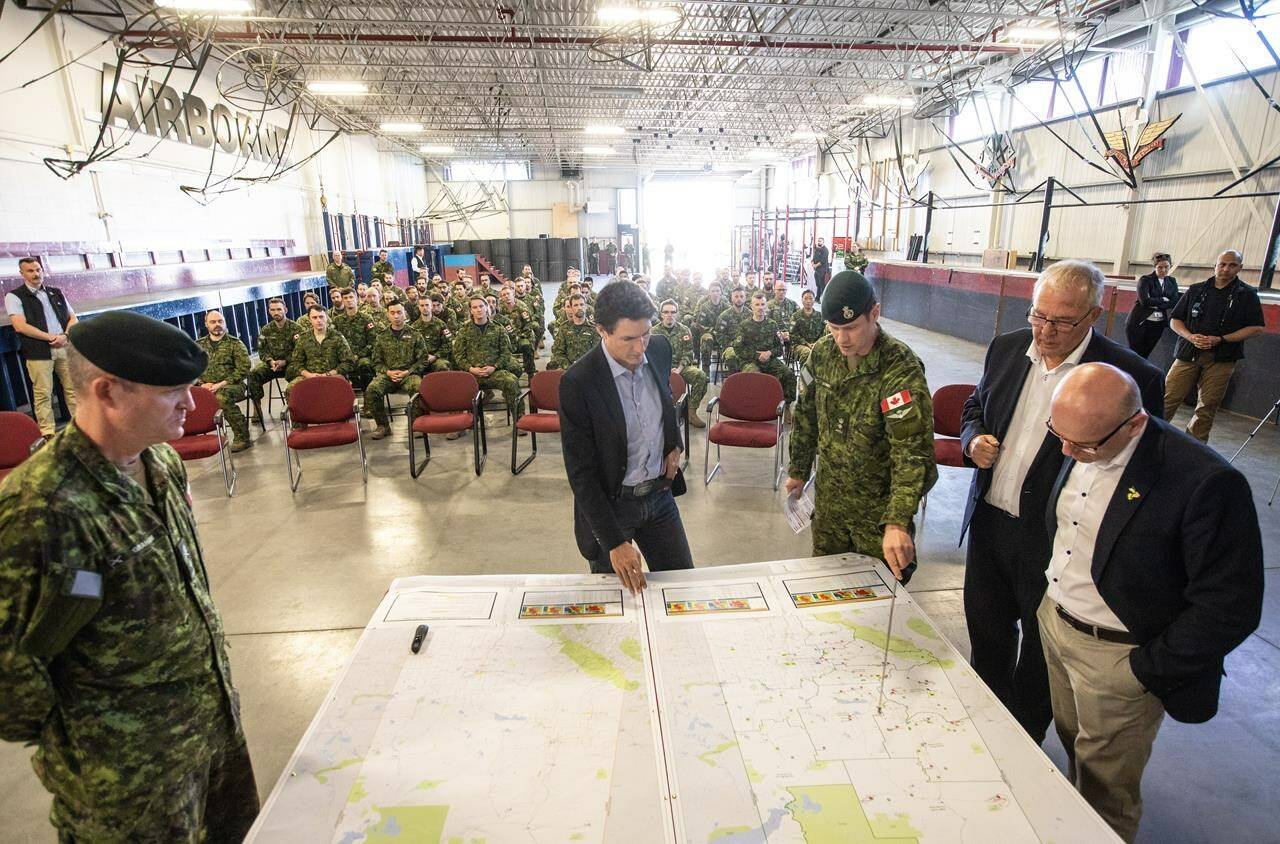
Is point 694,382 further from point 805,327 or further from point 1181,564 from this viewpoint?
point 1181,564

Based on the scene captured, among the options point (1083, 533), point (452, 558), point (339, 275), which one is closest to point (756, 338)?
point (452, 558)

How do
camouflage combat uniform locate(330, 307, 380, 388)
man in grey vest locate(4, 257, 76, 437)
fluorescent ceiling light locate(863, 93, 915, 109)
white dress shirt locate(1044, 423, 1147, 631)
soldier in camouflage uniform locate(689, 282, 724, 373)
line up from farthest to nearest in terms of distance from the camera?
fluorescent ceiling light locate(863, 93, 915, 109)
soldier in camouflage uniform locate(689, 282, 724, 373)
camouflage combat uniform locate(330, 307, 380, 388)
man in grey vest locate(4, 257, 76, 437)
white dress shirt locate(1044, 423, 1147, 631)

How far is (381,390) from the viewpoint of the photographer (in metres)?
6.15

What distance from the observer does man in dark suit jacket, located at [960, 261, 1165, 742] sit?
1.89 meters

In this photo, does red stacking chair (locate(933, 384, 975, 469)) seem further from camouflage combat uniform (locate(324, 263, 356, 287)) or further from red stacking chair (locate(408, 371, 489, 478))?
camouflage combat uniform (locate(324, 263, 356, 287))

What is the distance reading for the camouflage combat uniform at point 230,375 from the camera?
580 centimetres

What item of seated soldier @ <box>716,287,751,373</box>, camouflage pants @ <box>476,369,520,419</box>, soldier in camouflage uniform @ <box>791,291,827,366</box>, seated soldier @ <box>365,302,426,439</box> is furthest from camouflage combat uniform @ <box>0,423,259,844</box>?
soldier in camouflage uniform @ <box>791,291,827,366</box>

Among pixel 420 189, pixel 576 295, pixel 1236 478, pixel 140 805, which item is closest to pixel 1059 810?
pixel 1236 478

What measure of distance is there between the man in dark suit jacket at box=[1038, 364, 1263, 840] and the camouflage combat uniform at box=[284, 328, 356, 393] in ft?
20.2

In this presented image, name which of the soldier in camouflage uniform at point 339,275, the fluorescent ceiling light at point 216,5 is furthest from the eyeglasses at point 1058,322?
the soldier in camouflage uniform at point 339,275

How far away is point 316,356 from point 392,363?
732 millimetres

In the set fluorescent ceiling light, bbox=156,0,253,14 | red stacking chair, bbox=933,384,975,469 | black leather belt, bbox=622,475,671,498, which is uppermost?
fluorescent ceiling light, bbox=156,0,253,14

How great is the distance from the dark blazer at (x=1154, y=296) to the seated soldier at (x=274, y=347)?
882cm

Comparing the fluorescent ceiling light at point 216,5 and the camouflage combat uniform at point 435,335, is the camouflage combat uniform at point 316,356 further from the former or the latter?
the fluorescent ceiling light at point 216,5
